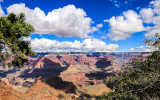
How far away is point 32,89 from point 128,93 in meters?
37.3

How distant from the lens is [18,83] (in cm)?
15538

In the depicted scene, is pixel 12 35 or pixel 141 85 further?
pixel 12 35

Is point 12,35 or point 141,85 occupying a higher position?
point 12,35

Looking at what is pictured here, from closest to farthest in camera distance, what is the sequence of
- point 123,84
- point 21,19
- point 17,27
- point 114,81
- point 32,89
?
point 123,84 → point 114,81 → point 17,27 → point 21,19 → point 32,89

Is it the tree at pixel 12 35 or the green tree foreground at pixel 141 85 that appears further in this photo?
the tree at pixel 12 35

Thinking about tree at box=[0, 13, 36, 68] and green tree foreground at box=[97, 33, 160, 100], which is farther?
tree at box=[0, 13, 36, 68]

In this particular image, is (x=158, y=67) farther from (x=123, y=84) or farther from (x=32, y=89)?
(x=32, y=89)

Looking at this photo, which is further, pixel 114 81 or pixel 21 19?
pixel 21 19

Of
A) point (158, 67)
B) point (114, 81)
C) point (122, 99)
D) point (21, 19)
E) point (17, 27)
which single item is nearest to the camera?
point (122, 99)

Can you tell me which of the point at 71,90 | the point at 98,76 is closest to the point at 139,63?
the point at 71,90

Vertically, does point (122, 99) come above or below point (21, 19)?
below

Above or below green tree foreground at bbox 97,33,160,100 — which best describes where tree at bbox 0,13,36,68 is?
above

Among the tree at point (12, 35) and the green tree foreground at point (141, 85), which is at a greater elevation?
the tree at point (12, 35)

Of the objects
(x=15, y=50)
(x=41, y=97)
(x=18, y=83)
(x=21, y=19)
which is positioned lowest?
(x=18, y=83)
